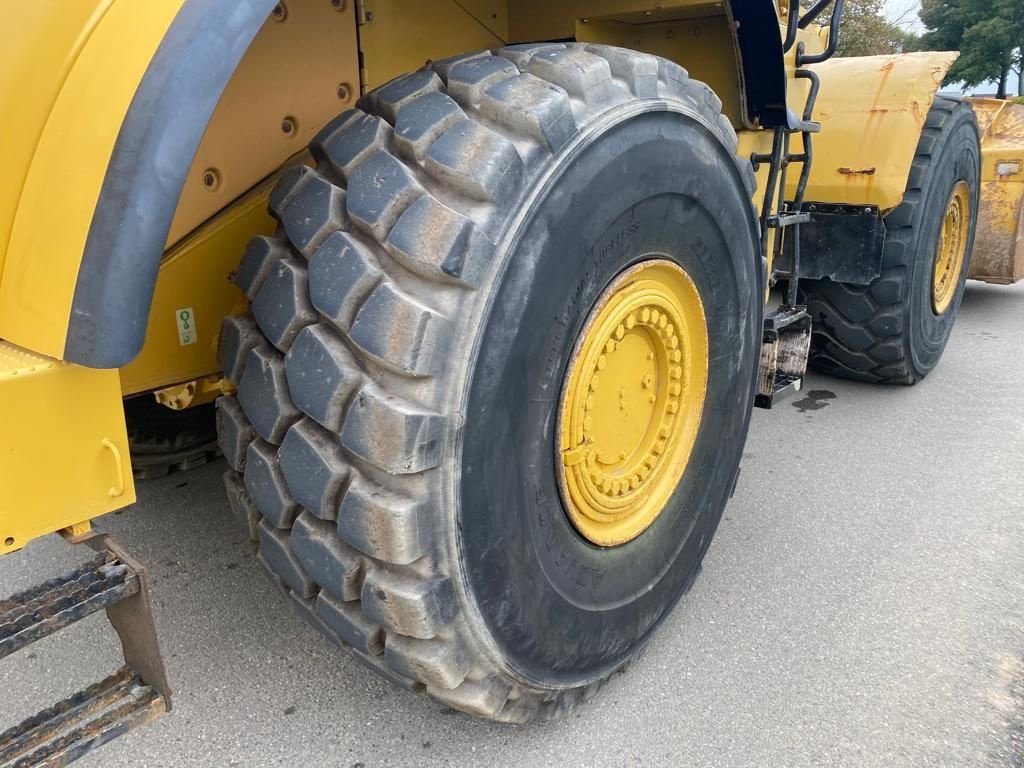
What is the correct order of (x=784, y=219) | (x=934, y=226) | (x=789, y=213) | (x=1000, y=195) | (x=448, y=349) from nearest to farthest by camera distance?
(x=448, y=349), (x=784, y=219), (x=789, y=213), (x=934, y=226), (x=1000, y=195)

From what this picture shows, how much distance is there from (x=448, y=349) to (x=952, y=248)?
449 cm

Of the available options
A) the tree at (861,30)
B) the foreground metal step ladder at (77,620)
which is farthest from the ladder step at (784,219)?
the tree at (861,30)

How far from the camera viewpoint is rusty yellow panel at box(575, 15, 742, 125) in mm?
2715

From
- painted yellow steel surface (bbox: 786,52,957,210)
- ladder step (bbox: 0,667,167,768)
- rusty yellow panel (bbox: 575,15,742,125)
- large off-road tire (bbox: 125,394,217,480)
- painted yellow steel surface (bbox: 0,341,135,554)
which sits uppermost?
rusty yellow panel (bbox: 575,15,742,125)

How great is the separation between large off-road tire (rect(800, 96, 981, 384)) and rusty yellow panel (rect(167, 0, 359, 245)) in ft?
10.0

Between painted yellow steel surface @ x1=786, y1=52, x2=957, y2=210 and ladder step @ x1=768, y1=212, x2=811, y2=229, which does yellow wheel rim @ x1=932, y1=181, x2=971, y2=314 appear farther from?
ladder step @ x1=768, y1=212, x2=811, y2=229

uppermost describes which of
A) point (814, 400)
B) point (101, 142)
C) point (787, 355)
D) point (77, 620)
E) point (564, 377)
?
point (101, 142)

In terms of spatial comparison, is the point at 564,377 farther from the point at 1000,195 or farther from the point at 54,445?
the point at 1000,195

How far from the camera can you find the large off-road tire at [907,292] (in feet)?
12.9

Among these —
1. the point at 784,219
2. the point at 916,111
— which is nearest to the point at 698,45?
the point at 784,219

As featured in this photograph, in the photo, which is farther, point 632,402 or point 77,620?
point 632,402

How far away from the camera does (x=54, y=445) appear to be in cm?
128

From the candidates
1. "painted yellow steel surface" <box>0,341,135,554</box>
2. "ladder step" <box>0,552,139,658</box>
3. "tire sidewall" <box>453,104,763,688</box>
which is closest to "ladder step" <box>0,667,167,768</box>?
"ladder step" <box>0,552,139,658</box>

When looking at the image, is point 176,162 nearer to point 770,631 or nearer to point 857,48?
point 770,631
